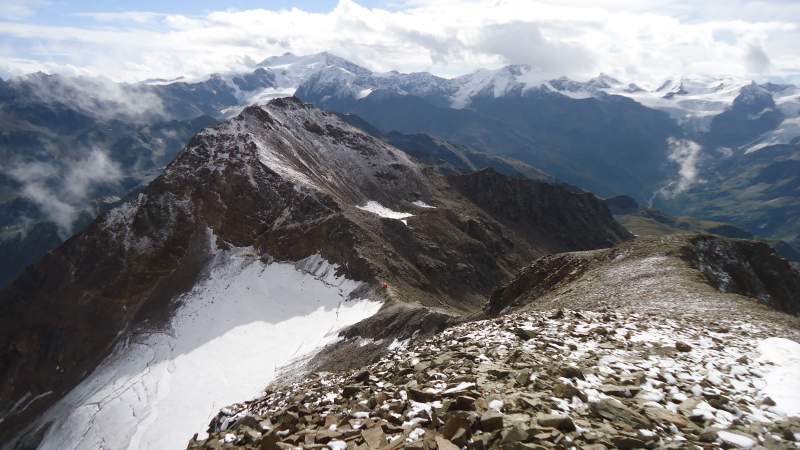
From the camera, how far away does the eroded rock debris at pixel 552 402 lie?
34.1 feet

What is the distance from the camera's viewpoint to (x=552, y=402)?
38.1ft

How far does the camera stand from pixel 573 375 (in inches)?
536

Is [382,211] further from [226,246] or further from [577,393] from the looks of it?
[577,393]

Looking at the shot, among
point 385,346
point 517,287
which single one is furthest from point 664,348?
point 385,346

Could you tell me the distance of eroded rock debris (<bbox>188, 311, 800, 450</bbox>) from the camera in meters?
10.4

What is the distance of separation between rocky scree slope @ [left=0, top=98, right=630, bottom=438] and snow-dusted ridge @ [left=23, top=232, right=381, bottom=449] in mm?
3664

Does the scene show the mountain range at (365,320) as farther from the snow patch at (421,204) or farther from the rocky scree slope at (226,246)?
the snow patch at (421,204)

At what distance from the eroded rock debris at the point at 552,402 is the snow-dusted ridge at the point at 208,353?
45.5 meters

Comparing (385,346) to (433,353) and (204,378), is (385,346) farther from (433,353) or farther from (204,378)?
(433,353)

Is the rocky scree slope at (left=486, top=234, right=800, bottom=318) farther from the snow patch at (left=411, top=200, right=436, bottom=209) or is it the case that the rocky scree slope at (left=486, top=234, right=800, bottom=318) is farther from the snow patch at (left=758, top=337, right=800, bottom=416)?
the snow patch at (left=411, top=200, right=436, bottom=209)

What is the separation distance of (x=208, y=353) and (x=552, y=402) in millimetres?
63621

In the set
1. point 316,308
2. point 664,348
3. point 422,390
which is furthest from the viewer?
point 316,308

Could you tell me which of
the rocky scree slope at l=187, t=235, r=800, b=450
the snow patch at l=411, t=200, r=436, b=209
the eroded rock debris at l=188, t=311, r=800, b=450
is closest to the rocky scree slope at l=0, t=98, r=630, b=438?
the snow patch at l=411, t=200, r=436, b=209

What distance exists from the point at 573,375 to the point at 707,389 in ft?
10.3
